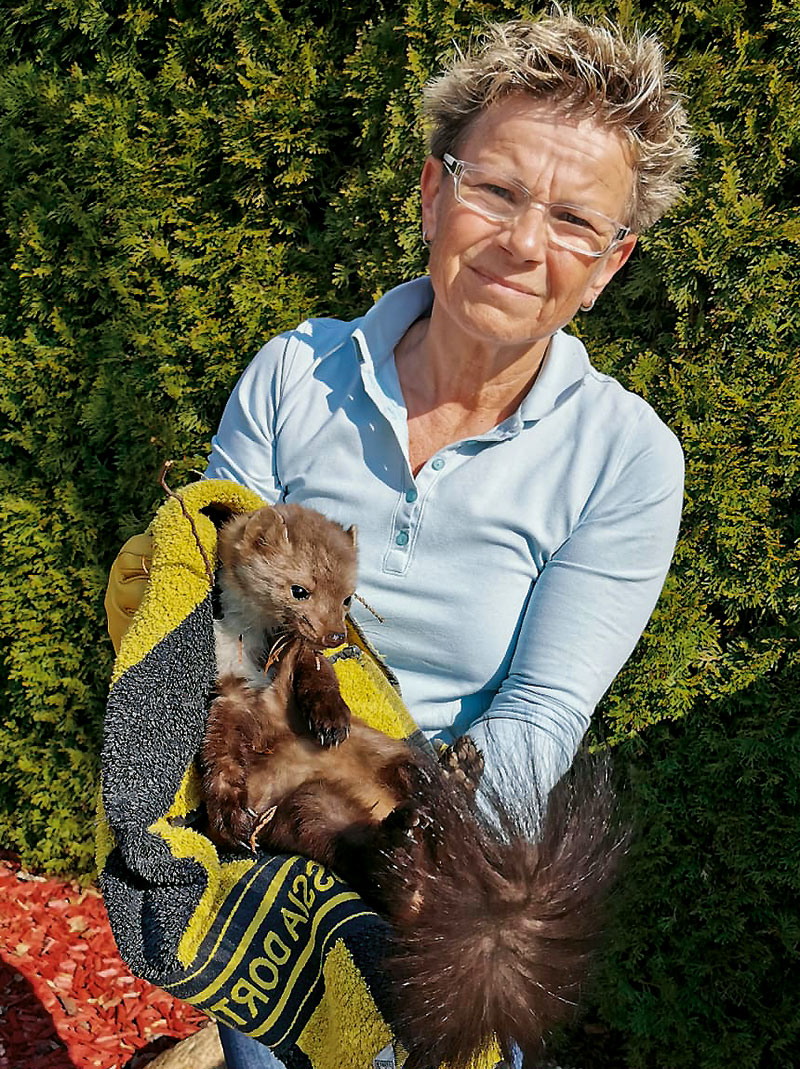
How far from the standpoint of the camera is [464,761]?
1.96 m

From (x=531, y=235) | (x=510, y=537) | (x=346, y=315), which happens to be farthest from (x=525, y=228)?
(x=346, y=315)

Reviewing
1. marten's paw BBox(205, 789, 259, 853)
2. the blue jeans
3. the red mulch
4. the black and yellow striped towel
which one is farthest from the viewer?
the red mulch

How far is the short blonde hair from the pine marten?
0.94 m

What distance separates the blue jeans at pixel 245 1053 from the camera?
222cm

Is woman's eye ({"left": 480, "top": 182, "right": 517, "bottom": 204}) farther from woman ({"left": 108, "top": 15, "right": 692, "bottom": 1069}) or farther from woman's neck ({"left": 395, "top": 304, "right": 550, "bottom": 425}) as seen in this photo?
woman's neck ({"left": 395, "top": 304, "right": 550, "bottom": 425})

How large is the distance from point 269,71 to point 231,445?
169 cm

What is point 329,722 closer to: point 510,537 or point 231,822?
point 231,822

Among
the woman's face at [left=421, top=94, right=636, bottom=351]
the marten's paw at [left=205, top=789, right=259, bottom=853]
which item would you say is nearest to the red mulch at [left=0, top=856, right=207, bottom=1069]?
the marten's paw at [left=205, top=789, right=259, bottom=853]

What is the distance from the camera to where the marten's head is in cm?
210

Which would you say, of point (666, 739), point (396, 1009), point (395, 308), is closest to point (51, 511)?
point (395, 308)

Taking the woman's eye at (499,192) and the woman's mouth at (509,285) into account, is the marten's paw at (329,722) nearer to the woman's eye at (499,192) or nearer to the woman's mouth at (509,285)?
the woman's mouth at (509,285)

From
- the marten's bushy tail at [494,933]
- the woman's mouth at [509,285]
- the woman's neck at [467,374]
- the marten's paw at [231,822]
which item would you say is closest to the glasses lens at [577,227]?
the woman's mouth at [509,285]

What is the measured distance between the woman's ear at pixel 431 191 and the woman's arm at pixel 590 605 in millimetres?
635

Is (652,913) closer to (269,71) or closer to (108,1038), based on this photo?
(108,1038)
